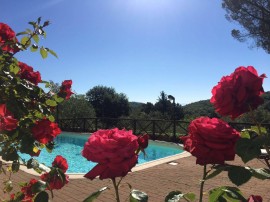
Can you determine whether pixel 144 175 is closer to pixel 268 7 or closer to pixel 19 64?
pixel 19 64

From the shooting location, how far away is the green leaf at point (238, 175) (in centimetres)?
74

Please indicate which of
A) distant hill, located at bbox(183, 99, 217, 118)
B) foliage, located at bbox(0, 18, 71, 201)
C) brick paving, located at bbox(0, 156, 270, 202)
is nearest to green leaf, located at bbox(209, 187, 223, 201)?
foliage, located at bbox(0, 18, 71, 201)

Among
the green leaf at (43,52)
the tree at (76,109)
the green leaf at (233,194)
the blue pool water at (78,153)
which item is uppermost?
the tree at (76,109)

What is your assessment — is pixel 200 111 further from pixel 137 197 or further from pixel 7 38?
pixel 137 197

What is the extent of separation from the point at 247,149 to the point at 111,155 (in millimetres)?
309

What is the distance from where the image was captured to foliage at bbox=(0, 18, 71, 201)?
143cm

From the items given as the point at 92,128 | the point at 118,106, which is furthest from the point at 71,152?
the point at 118,106

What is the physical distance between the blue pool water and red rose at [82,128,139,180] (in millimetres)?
8012

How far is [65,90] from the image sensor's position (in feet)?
5.71

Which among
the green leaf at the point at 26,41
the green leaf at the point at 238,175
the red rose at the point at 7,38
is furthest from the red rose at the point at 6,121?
the green leaf at the point at 238,175

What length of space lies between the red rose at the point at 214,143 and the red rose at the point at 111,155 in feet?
0.51

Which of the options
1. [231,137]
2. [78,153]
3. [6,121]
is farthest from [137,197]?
[78,153]

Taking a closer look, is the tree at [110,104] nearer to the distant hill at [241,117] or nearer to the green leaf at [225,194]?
the distant hill at [241,117]

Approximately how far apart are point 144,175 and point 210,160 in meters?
5.35
